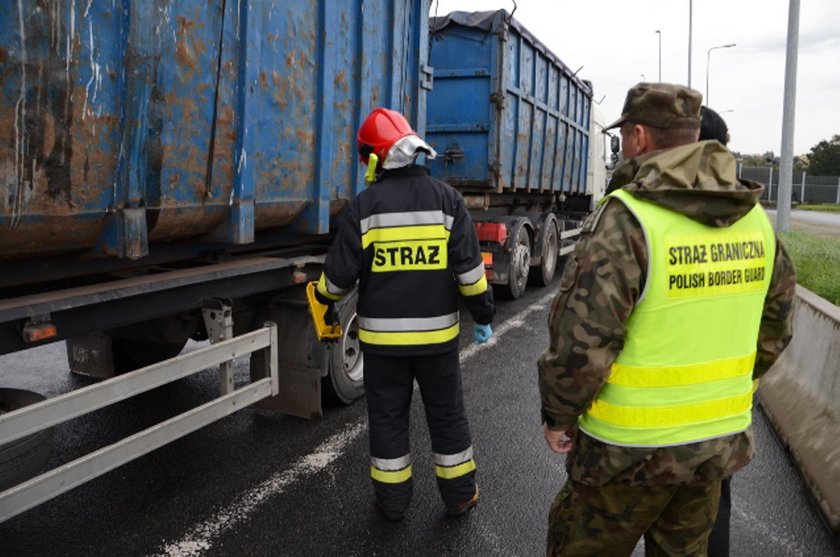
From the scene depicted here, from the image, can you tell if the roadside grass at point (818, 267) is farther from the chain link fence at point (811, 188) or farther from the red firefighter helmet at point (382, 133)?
the chain link fence at point (811, 188)

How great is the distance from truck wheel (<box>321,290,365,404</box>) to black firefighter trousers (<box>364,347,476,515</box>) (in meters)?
1.11

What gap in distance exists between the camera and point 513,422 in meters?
4.65

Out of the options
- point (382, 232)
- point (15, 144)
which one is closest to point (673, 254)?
point (382, 232)

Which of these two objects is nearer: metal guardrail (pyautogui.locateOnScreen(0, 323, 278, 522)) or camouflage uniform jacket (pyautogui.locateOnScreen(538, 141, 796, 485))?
camouflage uniform jacket (pyautogui.locateOnScreen(538, 141, 796, 485))

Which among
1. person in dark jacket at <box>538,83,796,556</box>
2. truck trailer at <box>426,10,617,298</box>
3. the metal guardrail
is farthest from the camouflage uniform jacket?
truck trailer at <box>426,10,617,298</box>

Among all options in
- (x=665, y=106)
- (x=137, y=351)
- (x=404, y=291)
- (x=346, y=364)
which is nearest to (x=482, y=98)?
(x=346, y=364)

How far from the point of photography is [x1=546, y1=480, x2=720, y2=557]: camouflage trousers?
75.3 inches

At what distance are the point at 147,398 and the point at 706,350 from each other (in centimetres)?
411

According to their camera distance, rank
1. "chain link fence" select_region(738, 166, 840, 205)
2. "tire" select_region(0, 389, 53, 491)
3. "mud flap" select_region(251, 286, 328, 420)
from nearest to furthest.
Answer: "tire" select_region(0, 389, 53, 491)
"mud flap" select_region(251, 286, 328, 420)
"chain link fence" select_region(738, 166, 840, 205)

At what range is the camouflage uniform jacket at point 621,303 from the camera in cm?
178

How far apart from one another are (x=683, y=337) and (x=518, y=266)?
6.98 m

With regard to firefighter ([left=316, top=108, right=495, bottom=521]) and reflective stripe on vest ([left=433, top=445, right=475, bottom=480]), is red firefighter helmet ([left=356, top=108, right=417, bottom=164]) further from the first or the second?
reflective stripe on vest ([left=433, top=445, right=475, bottom=480])

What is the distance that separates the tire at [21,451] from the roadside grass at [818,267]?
4603 mm

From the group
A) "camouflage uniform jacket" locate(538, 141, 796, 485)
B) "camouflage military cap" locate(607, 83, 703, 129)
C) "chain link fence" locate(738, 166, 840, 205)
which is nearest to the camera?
"camouflage uniform jacket" locate(538, 141, 796, 485)
